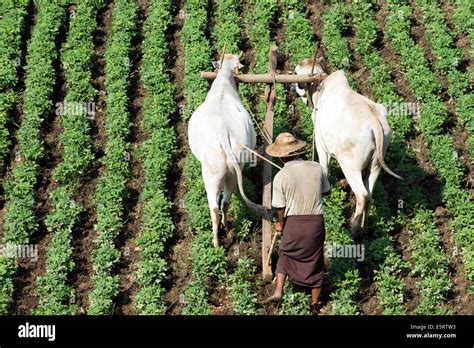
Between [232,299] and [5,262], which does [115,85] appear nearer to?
[5,262]

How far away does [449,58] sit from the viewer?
1368 cm

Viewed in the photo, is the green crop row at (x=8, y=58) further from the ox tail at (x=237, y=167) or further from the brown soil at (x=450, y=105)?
the brown soil at (x=450, y=105)

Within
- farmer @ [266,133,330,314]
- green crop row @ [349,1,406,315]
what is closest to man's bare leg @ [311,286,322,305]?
farmer @ [266,133,330,314]

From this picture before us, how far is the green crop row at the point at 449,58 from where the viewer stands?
1266cm

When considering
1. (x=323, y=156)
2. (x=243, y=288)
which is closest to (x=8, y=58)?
(x=323, y=156)

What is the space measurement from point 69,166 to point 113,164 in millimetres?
604

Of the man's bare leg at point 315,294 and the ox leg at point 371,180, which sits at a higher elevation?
the ox leg at point 371,180

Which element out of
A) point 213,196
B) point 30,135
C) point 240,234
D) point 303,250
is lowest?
point 303,250

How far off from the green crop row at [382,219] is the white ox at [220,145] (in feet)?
5.21

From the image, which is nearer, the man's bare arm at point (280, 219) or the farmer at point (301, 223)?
the farmer at point (301, 223)

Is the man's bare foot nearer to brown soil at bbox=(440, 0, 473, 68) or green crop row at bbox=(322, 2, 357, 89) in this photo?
green crop row at bbox=(322, 2, 357, 89)

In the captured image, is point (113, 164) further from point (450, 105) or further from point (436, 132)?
point (450, 105)

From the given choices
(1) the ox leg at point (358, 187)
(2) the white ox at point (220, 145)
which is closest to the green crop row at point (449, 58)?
(1) the ox leg at point (358, 187)

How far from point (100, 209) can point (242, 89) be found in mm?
3351
